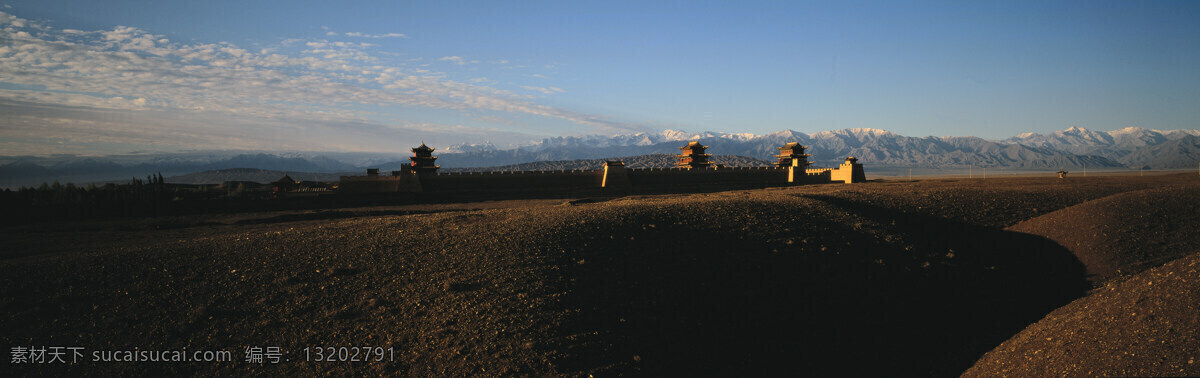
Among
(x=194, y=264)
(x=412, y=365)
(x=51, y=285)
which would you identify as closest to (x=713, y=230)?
(x=412, y=365)

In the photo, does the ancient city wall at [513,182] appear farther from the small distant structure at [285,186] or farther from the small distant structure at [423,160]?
the small distant structure at [285,186]

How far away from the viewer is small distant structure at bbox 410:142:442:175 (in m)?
41.1

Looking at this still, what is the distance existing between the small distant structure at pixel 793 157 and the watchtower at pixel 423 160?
3420 cm

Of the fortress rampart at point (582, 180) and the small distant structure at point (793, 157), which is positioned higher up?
the small distant structure at point (793, 157)

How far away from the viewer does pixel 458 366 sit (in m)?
8.84

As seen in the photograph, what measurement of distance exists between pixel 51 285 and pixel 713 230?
16160mm

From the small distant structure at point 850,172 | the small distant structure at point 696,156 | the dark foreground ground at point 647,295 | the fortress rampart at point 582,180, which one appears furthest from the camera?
the small distant structure at point 696,156

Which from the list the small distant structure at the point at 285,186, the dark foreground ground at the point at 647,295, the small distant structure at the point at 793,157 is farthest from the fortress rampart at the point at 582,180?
the dark foreground ground at the point at 647,295

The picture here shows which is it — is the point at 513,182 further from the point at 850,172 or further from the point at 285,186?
the point at 850,172

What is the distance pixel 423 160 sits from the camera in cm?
4262

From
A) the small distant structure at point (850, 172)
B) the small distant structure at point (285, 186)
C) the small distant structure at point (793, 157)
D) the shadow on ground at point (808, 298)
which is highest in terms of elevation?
the small distant structure at point (793, 157)

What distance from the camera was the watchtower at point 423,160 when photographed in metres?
41.2

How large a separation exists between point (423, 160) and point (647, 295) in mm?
35051

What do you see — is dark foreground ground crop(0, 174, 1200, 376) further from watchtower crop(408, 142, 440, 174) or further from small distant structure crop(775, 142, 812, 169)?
small distant structure crop(775, 142, 812, 169)
